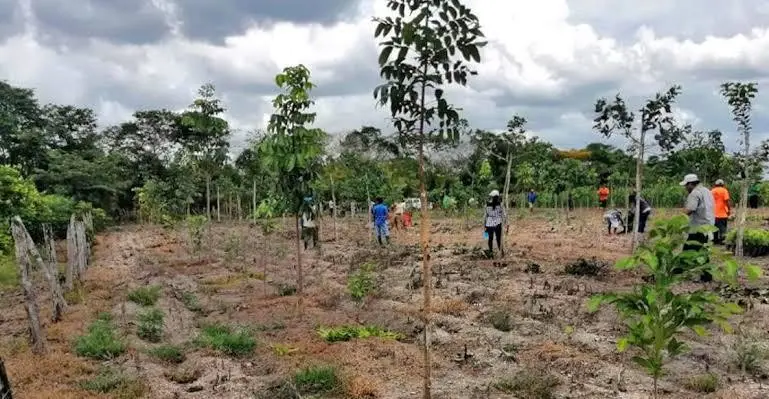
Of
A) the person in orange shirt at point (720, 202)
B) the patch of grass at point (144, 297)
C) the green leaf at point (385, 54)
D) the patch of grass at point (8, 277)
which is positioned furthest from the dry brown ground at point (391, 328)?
the green leaf at point (385, 54)

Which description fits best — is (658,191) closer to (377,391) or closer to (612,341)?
(612,341)

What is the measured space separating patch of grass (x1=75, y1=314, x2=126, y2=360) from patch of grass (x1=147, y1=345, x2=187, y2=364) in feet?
1.12

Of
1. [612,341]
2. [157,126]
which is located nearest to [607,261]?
[612,341]

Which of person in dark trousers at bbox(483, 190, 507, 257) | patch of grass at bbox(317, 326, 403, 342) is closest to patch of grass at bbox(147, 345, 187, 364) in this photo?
patch of grass at bbox(317, 326, 403, 342)

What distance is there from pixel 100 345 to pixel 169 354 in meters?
0.75

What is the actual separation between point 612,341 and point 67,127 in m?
35.8

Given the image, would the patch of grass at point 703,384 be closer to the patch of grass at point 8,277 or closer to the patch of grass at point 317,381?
the patch of grass at point 317,381

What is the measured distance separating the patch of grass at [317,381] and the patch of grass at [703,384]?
296 cm

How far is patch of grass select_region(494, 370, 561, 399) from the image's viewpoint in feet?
17.8

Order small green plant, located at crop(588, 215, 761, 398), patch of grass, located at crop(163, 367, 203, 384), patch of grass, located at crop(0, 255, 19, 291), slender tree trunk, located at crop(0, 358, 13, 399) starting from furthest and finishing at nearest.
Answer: patch of grass, located at crop(0, 255, 19, 291)
patch of grass, located at crop(163, 367, 203, 384)
slender tree trunk, located at crop(0, 358, 13, 399)
small green plant, located at crop(588, 215, 761, 398)

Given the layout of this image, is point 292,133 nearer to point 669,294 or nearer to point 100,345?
point 100,345

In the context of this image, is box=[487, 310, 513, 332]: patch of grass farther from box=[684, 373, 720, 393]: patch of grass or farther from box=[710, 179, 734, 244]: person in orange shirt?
box=[710, 179, 734, 244]: person in orange shirt

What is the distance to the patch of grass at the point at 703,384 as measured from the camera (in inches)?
216

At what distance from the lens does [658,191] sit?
32.0 m
